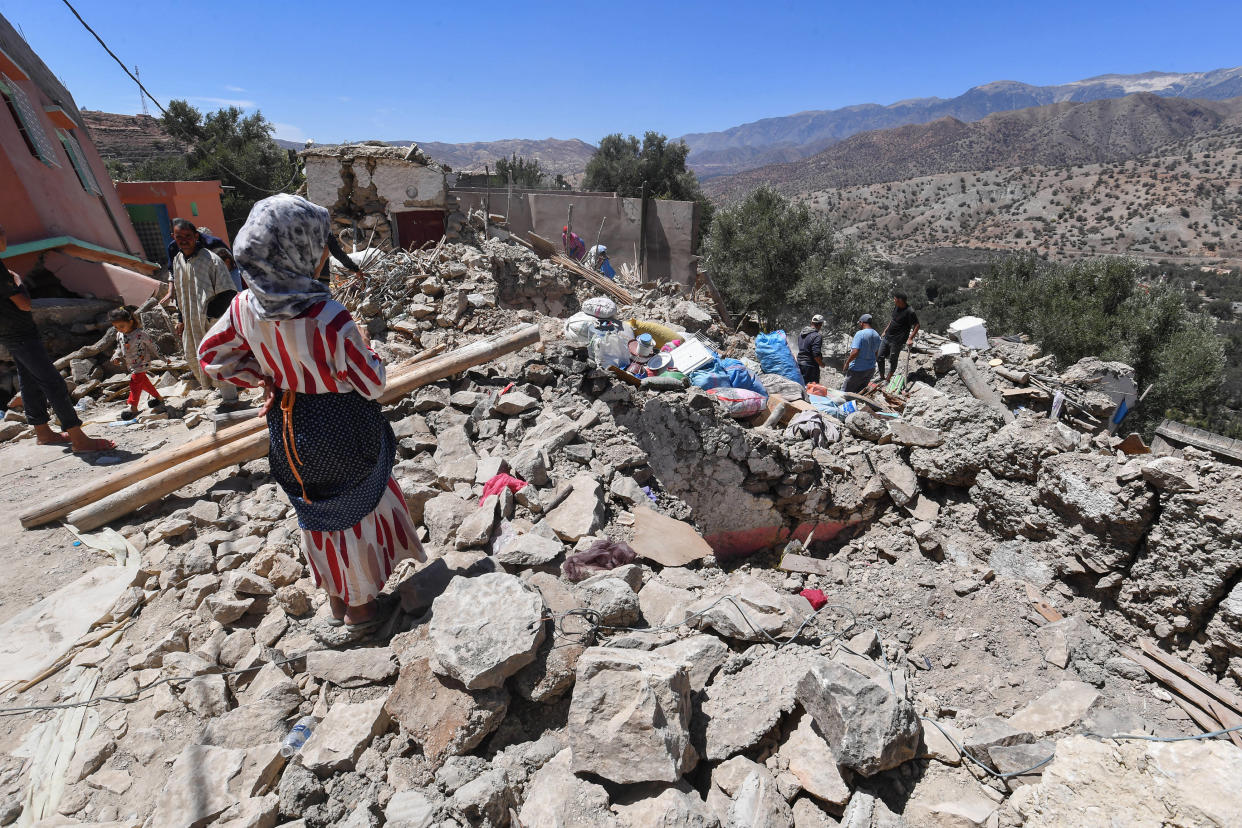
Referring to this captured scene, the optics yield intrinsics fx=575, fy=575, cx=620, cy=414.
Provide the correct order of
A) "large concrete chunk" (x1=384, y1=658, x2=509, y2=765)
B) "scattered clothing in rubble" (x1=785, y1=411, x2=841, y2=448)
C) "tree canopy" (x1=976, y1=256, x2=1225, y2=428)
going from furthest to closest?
"tree canopy" (x1=976, y1=256, x2=1225, y2=428)
"scattered clothing in rubble" (x1=785, y1=411, x2=841, y2=448)
"large concrete chunk" (x1=384, y1=658, x2=509, y2=765)

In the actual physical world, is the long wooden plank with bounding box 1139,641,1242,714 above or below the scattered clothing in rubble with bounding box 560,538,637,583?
below

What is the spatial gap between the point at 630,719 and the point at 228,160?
27.4m

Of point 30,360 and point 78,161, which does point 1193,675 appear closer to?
point 30,360

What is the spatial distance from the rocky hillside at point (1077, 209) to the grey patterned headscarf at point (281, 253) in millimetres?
39110

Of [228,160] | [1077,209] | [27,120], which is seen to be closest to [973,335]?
[27,120]

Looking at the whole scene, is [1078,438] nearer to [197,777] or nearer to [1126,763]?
[1126,763]

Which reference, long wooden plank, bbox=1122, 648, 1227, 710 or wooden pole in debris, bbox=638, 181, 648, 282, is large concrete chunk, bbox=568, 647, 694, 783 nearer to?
long wooden plank, bbox=1122, 648, 1227, 710

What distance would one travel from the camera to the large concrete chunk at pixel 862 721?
174cm

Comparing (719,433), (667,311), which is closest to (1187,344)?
(667,311)

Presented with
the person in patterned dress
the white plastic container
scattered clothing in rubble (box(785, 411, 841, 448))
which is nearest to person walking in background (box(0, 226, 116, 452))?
the person in patterned dress

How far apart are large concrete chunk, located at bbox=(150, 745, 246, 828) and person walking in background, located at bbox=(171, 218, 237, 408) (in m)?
3.26

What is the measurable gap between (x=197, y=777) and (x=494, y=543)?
4.26 ft

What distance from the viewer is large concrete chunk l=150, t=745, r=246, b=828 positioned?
1.69 metres

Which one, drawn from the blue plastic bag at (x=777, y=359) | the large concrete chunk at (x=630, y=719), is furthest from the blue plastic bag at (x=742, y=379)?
the large concrete chunk at (x=630, y=719)
